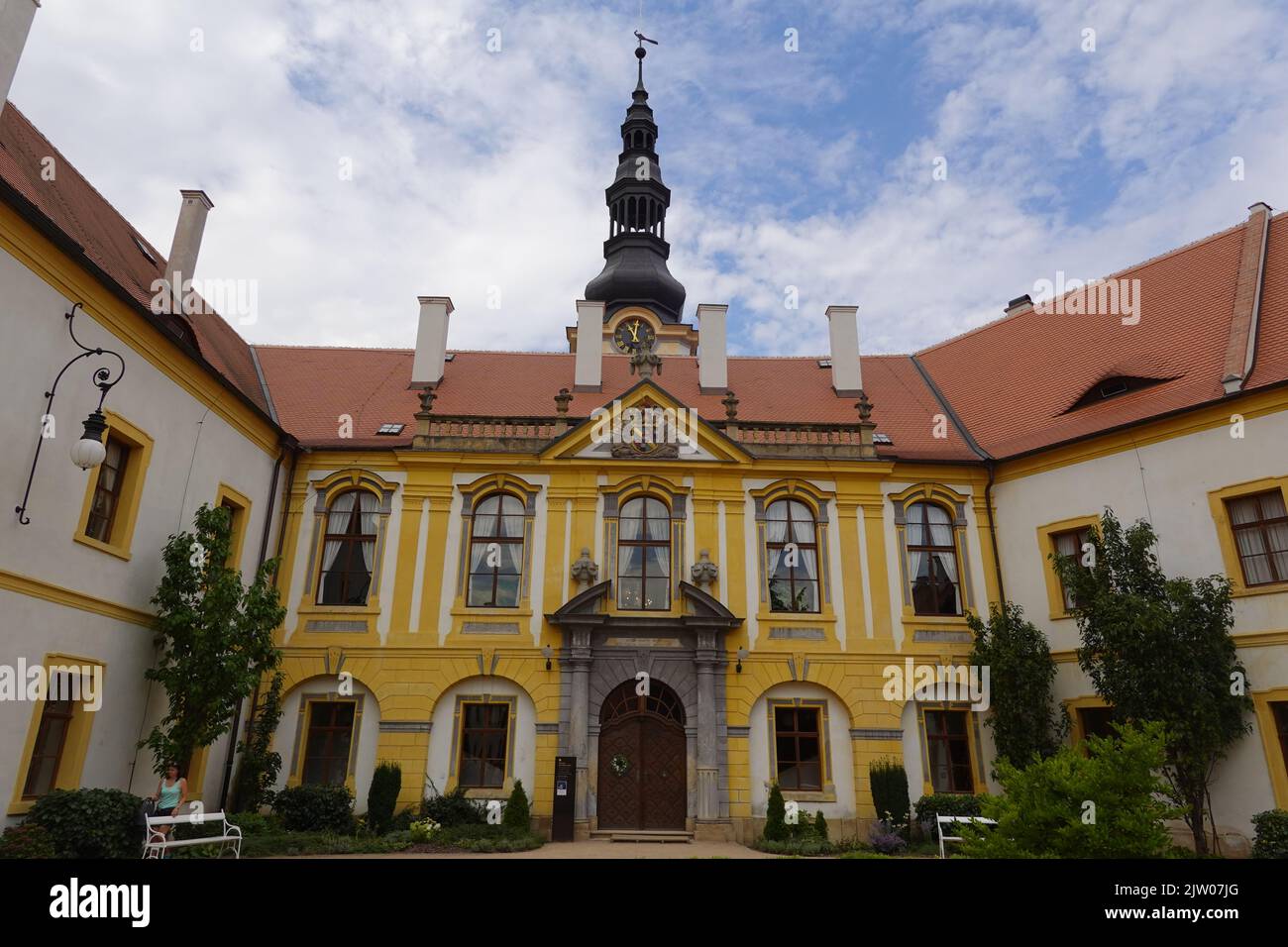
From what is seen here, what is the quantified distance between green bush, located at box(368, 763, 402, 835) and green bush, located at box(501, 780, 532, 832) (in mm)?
2199

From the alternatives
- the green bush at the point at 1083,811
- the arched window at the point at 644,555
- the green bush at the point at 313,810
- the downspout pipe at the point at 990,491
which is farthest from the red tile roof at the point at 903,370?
the green bush at the point at 1083,811

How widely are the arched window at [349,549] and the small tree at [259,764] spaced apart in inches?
96.7

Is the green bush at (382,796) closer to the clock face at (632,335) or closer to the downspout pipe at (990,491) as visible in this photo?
the downspout pipe at (990,491)

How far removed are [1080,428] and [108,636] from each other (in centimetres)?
1860

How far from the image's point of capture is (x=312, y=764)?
17172 millimetres

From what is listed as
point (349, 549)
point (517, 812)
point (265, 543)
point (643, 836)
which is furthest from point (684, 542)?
point (265, 543)

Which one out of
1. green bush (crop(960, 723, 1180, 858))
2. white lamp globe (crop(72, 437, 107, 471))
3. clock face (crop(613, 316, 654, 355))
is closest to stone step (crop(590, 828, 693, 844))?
green bush (crop(960, 723, 1180, 858))

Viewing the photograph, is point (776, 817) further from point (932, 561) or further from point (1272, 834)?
point (1272, 834)

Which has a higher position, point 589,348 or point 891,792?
point 589,348

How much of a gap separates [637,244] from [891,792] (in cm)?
2503

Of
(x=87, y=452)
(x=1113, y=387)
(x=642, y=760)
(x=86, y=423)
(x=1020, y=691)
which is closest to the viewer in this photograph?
(x=87, y=452)

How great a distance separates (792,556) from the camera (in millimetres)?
18781

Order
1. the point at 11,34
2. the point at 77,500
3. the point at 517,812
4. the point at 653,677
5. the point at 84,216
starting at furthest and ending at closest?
the point at 653,677 < the point at 517,812 < the point at 84,216 < the point at 77,500 < the point at 11,34
